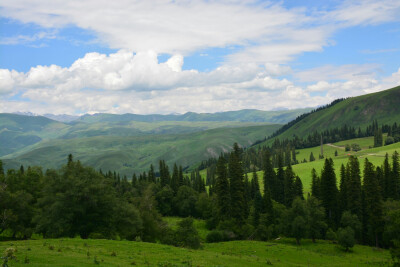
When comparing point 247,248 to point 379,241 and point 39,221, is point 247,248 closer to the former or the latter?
point 39,221

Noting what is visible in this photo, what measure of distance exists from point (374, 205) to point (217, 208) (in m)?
47.3

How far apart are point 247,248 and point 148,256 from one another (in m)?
34.3

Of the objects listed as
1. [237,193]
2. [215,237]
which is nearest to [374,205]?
[237,193]

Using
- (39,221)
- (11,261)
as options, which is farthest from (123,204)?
(11,261)

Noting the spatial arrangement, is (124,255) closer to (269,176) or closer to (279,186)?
(269,176)

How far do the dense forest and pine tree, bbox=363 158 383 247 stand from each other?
26 cm

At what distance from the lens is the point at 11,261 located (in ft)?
82.5

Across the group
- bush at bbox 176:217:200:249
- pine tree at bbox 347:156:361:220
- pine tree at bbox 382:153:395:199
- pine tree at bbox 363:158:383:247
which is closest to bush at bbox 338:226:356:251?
pine tree at bbox 363:158:383:247

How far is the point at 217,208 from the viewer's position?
94375 mm

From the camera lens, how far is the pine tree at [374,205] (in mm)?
84875

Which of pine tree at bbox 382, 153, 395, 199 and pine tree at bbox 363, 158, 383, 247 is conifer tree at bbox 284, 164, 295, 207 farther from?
pine tree at bbox 382, 153, 395, 199

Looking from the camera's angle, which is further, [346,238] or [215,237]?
[215,237]

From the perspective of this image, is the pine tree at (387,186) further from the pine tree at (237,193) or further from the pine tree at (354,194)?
the pine tree at (237,193)

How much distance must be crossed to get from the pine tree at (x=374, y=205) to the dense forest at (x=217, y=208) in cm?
26
